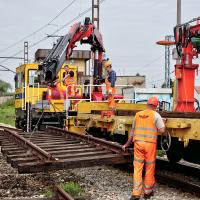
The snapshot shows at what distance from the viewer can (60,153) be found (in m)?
8.07

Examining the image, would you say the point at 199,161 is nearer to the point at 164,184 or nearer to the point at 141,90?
the point at 164,184

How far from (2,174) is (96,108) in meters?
4.41

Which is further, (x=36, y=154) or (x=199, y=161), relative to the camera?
(x=199, y=161)

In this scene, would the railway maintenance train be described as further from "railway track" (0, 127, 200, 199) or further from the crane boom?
"railway track" (0, 127, 200, 199)

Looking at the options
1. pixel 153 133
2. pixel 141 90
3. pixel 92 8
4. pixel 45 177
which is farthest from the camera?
pixel 92 8

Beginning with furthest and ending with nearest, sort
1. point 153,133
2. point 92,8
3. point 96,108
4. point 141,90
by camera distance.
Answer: point 92,8
point 141,90
point 96,108
point 153,133

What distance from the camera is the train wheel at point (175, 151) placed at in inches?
342

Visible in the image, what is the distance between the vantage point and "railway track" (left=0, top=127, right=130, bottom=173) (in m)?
7.13

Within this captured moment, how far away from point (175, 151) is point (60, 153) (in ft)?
9.27

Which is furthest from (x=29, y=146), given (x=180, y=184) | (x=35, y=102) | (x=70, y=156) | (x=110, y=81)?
(x=35, y=102)

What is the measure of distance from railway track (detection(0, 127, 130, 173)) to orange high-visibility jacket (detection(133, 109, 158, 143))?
0.75 metres

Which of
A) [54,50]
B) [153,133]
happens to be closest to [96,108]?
[54,50]

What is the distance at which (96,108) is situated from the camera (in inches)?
523

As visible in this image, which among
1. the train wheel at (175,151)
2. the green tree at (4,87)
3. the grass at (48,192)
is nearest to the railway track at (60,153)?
the grass at (48,192)
